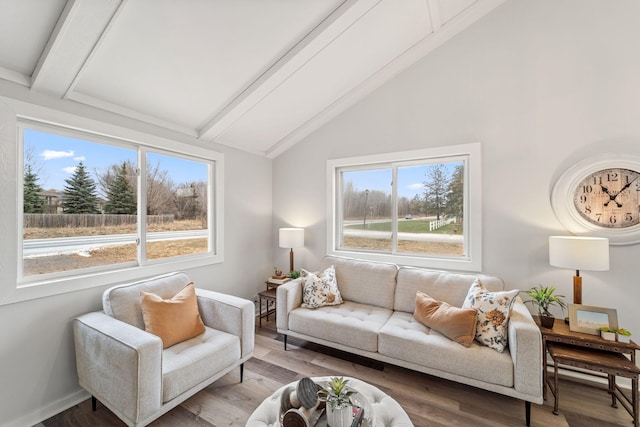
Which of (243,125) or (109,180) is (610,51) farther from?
(109,180)

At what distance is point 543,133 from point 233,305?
3118mm

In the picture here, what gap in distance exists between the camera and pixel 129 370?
4.94 ft

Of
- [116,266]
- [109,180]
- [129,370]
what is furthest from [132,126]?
[129,370]

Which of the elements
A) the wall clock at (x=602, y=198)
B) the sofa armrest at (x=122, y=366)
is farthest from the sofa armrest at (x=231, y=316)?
the wall clock at (x=602, y=198)

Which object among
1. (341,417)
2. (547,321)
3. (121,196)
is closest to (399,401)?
(341,417)

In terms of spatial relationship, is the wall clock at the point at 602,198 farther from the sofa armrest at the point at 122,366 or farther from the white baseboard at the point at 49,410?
the white baseboard at the point at 49,410

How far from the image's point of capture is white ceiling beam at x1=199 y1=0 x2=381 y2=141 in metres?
2.06

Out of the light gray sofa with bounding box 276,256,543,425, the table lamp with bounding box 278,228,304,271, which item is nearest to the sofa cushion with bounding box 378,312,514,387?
the light gray sofa with bounding box 276,256,543,425

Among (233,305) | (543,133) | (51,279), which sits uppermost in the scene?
(543,133)

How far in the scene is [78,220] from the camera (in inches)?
82.2

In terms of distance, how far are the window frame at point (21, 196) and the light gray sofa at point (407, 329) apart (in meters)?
1.28

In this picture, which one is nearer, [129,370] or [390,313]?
[129,370]

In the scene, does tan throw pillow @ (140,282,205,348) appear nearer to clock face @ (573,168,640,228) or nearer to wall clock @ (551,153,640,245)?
wall clock @ (551,153,640,245)

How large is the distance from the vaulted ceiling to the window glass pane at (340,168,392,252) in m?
0.99
